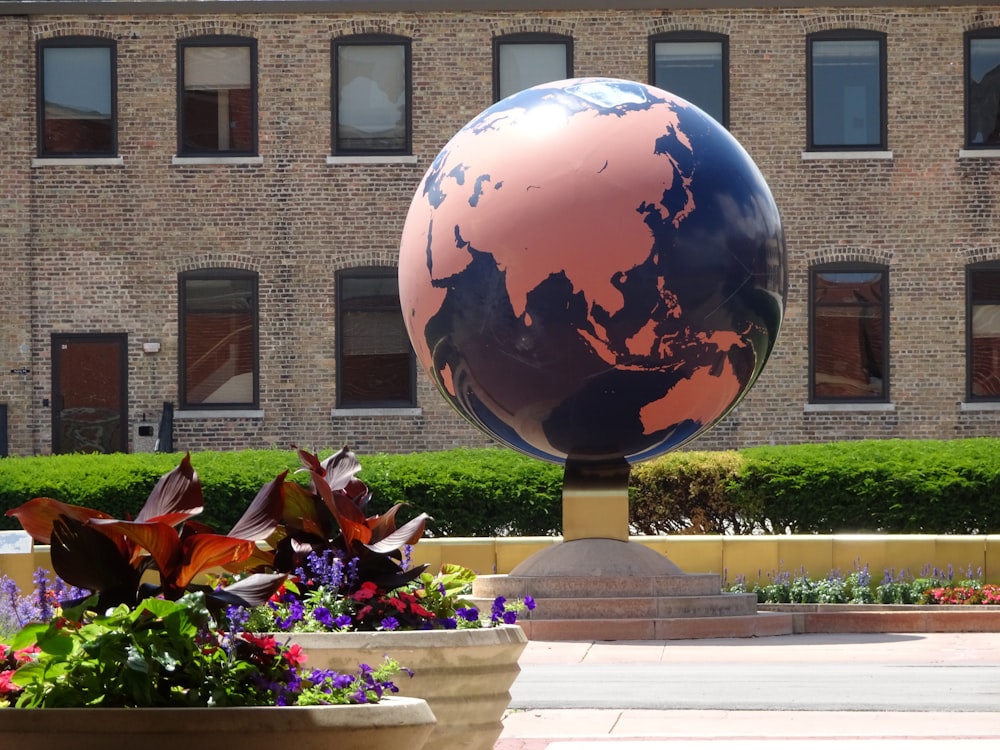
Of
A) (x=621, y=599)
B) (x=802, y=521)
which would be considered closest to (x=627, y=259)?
(x=621, y=599)

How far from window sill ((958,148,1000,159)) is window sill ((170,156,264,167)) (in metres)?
10.7

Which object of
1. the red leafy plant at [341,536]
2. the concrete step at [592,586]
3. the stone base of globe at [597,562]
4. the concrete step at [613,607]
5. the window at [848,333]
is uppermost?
the window at [848,333]

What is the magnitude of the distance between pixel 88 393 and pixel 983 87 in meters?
14.5

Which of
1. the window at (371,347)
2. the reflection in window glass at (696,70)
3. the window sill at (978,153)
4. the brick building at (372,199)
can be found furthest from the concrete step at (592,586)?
the window sill at (978,153)

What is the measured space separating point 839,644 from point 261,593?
330 inches

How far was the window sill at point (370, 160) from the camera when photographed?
2619 centimetres

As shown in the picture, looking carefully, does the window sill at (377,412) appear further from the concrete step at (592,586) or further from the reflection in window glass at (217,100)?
the concrete step at (592,586)

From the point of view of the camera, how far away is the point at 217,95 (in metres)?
26.6

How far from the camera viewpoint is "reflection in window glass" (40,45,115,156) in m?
26.5

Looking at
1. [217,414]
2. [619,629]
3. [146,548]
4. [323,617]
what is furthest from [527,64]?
[146,548]

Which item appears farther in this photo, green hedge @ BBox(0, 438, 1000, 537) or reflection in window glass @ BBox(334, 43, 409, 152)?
reflection in window glass @ BBox(334, 43, 409, 152)

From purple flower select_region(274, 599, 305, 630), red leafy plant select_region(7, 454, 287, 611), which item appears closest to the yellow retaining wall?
purple flower select_region(274, 599, 305, 630)

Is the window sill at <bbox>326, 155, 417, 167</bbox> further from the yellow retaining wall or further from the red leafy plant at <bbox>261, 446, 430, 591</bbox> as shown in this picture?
the red leafy plant at <bbox>261, 446, 430, 591</bbox>

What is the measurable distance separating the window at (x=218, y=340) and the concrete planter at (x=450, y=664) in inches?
807
